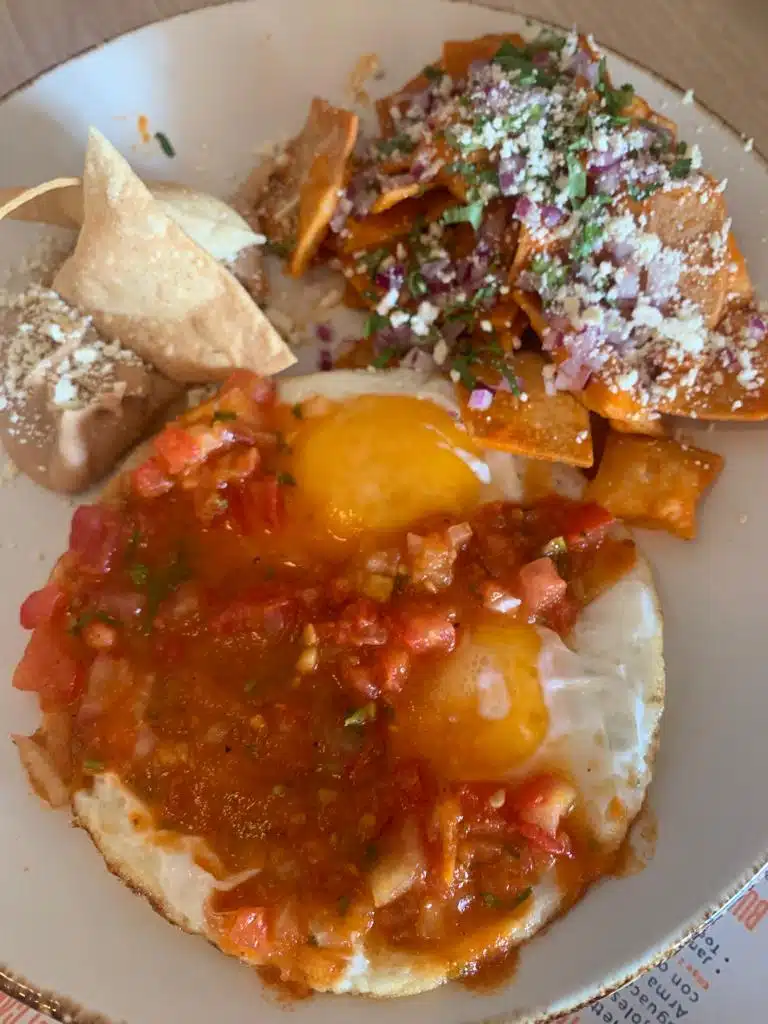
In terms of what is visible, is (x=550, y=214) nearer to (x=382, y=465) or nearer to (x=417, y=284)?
(x=417, y=284)

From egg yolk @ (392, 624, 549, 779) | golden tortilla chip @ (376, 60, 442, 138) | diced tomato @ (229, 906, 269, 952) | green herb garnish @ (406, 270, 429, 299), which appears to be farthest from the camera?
golden tortilla chip @ (376, 60, 442, 138)

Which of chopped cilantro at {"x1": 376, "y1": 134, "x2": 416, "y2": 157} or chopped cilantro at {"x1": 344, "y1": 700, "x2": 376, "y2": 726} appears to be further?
chopped cilantro at {"x1": 376, "y1": 134, "x2": 416, "y2": 157}

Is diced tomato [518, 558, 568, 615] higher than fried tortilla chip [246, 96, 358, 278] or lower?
lower

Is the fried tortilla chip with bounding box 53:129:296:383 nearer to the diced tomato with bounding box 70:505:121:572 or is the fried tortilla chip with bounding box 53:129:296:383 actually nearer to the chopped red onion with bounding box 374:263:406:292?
the chopped red onion with bounding box 374:263:406:292

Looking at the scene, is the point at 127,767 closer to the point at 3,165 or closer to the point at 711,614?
the point at 711,614

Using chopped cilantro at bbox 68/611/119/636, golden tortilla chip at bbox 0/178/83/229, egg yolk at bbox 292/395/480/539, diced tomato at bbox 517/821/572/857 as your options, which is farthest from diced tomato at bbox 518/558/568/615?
golden tortilla chip at bbox 0/178/83/229

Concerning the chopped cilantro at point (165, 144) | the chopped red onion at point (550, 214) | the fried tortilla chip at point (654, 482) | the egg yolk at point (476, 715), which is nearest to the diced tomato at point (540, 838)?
the egg yolk at point (476, 715)
